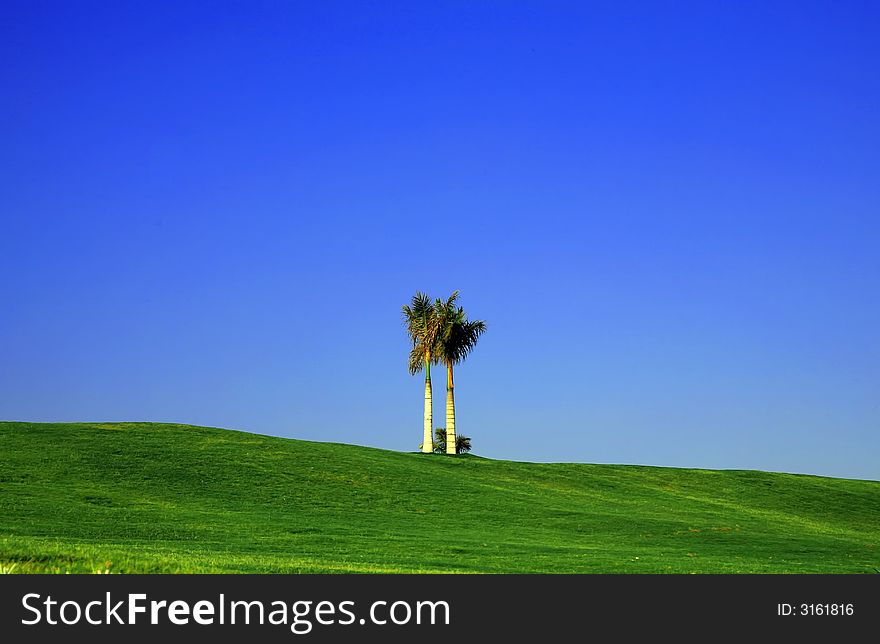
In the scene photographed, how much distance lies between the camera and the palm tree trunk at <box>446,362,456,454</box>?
253 ft

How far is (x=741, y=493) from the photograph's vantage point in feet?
197

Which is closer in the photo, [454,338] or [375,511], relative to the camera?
[375,511]

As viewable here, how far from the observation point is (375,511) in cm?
4075

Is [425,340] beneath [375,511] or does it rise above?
above

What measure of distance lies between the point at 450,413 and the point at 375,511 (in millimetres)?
37896

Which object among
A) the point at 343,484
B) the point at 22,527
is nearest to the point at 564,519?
the point at 343,484

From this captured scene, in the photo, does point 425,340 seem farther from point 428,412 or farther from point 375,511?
point 375,511

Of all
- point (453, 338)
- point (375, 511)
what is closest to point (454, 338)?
point (453, 338)

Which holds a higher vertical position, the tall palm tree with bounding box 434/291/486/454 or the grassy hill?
the tall palm tree with bounding box 434/291/486/454

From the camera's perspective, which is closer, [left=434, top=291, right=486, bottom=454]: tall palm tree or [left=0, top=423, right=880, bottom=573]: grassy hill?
[left=0, top=423, right=880, bottom=573]: grassy hill

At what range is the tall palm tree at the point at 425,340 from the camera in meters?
79.9

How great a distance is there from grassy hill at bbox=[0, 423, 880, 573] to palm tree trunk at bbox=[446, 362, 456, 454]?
36.3 ft
